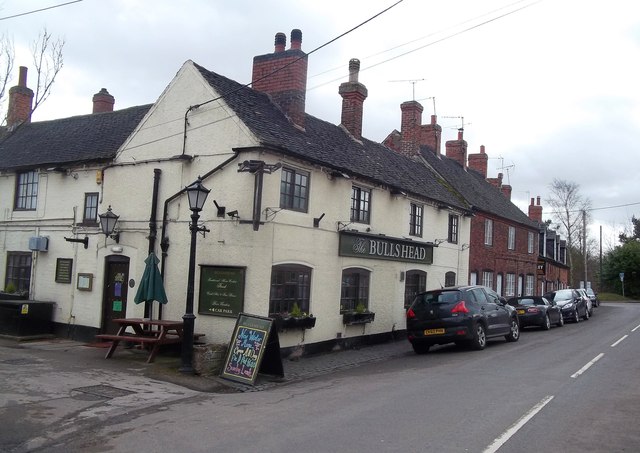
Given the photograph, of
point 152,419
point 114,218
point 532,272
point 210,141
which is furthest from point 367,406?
point 532,272

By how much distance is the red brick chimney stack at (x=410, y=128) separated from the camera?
79.0 ft

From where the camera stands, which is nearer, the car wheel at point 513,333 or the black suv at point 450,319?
the black suv at point 450,319

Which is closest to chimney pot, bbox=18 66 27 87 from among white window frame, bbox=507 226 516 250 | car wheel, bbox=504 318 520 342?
car wheel, bbox=504 318 520 342

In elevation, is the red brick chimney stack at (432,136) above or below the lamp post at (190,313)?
above

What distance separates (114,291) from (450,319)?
345 inches

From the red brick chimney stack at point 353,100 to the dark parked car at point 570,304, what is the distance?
13.1 metres

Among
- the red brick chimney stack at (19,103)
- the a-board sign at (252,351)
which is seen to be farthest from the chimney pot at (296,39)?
the red brick chimney stack at (19,103)

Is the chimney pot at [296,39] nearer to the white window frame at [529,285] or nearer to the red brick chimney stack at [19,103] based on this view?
the red brick chimney stack at [19,103]

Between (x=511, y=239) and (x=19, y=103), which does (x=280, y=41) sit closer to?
(x=19, y=103)

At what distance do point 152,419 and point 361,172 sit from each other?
9794 mm

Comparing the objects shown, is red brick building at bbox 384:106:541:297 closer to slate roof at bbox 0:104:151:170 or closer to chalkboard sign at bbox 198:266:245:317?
slate roof at bbox 0:104:151:170

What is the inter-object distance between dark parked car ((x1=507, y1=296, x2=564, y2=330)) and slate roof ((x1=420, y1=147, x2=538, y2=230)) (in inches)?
177

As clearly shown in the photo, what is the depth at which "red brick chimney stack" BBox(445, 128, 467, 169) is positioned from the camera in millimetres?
31703

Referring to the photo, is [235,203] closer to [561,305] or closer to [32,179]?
[32,179]
